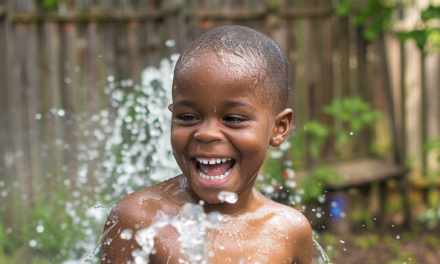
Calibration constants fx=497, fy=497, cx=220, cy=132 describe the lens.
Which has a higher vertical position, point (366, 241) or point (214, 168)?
point (214, 168)

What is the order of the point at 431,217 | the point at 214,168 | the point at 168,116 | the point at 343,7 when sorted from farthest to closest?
the point at 431,217 → the point at 343,7 → the point at 168,116 → the point at 214,168

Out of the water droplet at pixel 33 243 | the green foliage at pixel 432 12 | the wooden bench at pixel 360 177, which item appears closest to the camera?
the green foliage at pixel 432 12

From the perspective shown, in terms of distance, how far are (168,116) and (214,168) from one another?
1.73 meters

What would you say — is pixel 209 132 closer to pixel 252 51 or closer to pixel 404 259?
pixel 252 51

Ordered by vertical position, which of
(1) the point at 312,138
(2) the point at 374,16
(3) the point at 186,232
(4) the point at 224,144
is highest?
(2) the point at 374,16

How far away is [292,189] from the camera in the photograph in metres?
4.73

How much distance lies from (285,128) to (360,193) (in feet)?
11.0

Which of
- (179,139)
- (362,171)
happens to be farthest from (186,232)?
(362,171)

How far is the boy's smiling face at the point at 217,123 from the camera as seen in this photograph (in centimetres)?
179

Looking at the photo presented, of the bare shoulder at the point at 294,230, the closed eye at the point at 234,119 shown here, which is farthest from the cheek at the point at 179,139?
the bare shoulder at the point at 294,230

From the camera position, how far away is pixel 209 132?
5.84 ft

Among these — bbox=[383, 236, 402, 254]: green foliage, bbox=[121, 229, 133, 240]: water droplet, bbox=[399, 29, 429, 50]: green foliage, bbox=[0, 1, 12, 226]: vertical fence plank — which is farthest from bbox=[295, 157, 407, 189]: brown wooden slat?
bbox=[121, 229, 133, 240]: water droplet

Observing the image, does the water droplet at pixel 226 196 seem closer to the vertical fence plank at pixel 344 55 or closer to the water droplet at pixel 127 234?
the water droplet at pixel 127 234

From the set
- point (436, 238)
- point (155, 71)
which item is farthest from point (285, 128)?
point (436, 238)
